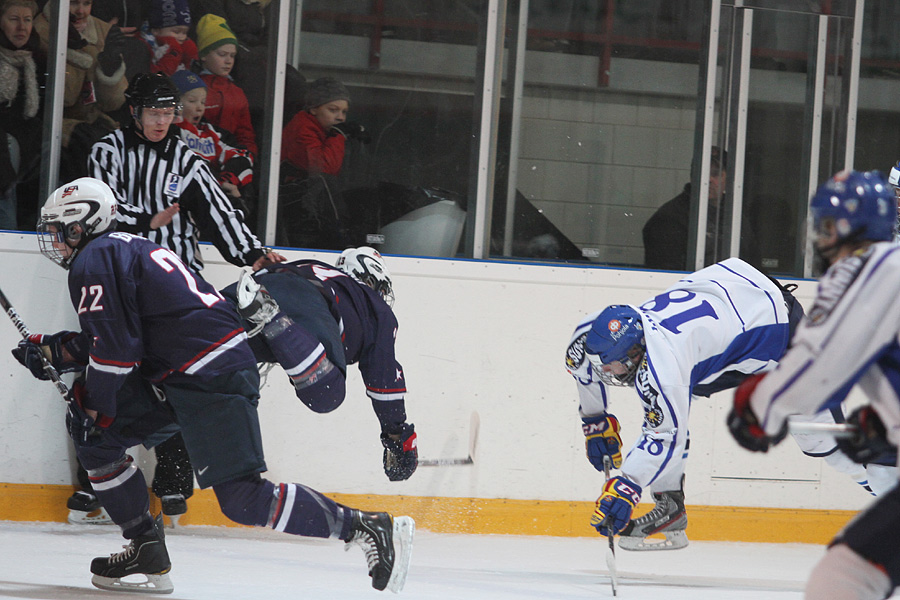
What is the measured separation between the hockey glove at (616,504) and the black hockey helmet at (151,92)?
2.10 metres

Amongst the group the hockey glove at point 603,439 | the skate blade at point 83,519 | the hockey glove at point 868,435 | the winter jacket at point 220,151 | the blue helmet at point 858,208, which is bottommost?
the skate blade at point 83,519

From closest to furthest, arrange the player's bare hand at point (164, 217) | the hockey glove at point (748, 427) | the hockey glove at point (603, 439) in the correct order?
1. the hockey glove at point (748, 427)
2. the hockey glove at point (603, 439)
3. the player's bare hand at point (164, 217)

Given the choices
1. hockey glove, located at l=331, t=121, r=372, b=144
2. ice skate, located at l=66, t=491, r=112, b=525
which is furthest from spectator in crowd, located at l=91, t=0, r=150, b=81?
ice skate, located at l=66, t=491, r=112, b=525

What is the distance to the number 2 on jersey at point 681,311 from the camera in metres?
3.42

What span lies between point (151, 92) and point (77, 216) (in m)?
1.22

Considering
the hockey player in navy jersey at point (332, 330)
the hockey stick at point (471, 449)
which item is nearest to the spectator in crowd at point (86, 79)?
the hockey player in navy jersey at point (332, 330)

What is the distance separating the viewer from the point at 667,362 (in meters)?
3.31

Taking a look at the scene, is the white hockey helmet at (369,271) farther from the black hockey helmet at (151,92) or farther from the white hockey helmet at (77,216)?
the white hockey helmet at (77,216)

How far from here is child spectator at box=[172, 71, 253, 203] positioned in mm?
4516

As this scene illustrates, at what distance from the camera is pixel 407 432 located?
3650 millimetres

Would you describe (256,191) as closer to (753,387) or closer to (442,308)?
(442,308)

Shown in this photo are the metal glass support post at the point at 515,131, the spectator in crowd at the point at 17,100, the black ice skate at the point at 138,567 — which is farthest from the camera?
the metal glass support post at the point at 515,131

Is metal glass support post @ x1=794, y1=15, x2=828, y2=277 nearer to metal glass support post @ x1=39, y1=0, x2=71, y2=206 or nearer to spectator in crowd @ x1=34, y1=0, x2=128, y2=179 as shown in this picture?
spectator in crowd @ x1=34, y1=0, x2=128, y2=179

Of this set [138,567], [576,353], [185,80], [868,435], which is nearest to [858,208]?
[868,435]
